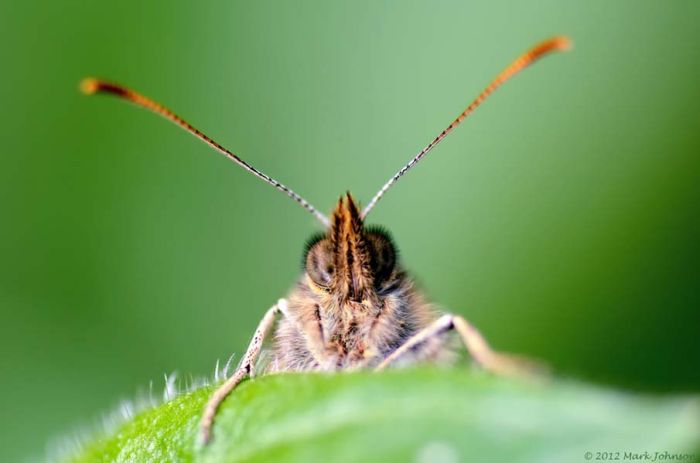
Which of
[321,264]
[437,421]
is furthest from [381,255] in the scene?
[437,421]

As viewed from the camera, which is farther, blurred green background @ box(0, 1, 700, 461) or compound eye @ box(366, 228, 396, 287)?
blurred green background @ box(0, 1, 700, 461)

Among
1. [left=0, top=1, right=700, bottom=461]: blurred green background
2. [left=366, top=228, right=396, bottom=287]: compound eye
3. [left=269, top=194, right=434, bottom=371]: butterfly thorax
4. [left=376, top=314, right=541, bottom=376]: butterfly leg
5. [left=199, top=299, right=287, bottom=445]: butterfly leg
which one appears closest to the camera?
[left=199, top=299, right=287, bottom=445]: butterfly leg

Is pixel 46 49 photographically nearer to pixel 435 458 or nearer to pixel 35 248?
pixel 35 248

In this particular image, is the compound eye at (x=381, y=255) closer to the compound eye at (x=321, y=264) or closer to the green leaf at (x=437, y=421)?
the compound eye at (x=321, y=264)

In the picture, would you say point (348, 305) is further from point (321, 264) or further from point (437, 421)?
point (437, 421)

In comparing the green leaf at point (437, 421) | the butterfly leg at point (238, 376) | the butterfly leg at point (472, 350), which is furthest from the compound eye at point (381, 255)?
the green leaf at point (437, 421)

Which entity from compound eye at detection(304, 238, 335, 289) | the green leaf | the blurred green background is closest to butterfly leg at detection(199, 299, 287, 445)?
the green leaf

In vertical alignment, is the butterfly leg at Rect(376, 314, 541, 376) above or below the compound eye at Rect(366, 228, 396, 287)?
below

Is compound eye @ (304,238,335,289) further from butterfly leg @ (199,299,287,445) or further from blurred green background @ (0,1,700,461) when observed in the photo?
blurred green background @ (0,1,700,461)
